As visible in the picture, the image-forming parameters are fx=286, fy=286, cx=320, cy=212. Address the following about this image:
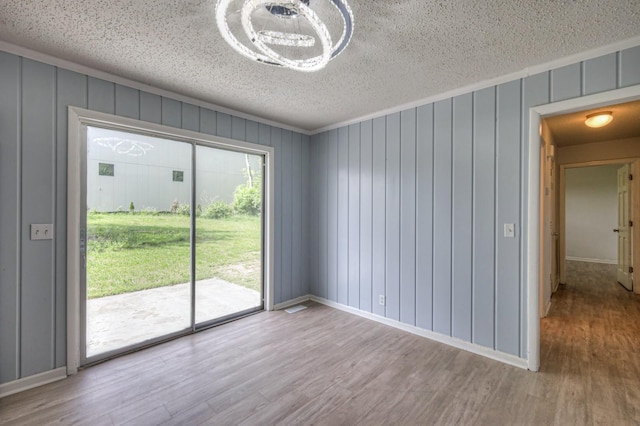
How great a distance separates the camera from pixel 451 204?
2.84 metres

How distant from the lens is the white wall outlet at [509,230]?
97.3 inches

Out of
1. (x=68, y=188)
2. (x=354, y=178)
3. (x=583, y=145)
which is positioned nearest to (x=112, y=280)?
(x=68, y=188)

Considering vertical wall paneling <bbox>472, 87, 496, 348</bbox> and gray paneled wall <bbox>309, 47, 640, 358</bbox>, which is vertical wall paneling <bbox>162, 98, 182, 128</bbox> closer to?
gray paneled wall <bbox>309, 47, 640, 358</bbox>

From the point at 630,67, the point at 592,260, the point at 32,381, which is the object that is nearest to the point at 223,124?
the point at 32,381

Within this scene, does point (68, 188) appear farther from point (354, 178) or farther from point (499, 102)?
point (499, 102)

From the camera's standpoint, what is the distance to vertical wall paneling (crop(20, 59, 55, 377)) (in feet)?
6.96

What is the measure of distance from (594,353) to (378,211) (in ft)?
7.81

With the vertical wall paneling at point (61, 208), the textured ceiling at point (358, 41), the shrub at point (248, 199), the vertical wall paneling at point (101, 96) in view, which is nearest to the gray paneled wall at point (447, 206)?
the textured ceiling at point (358, 41)

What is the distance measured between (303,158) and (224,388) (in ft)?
9.79

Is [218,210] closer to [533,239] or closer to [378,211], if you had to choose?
[378,211]

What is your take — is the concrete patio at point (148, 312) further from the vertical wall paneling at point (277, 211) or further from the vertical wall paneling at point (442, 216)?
the vertical wall paneling at point (442, 216)

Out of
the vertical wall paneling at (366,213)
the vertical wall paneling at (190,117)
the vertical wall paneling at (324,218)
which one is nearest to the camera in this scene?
the vertical wall paneling at (190,117)

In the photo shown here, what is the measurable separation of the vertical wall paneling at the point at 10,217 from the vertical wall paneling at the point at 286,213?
2.49 m

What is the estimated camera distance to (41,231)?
7.16 feet
